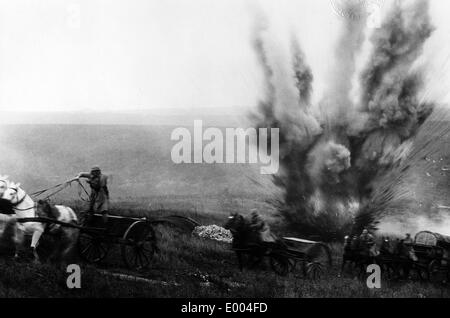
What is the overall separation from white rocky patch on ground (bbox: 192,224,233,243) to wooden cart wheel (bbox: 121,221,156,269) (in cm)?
96

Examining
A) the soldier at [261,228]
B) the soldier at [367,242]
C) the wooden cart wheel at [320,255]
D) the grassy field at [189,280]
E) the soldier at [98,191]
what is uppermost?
the soldier at [98,191]

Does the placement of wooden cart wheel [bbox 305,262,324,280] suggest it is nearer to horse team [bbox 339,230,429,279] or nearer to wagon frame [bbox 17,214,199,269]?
horse team [bbox 339,230,429,279]

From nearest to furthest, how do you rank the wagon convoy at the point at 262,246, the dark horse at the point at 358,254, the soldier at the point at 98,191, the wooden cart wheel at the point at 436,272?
the wagon convoy at the point at 262,246, the soldier at the point at 98,191, the dark horse at the point at 358,254, the wooden cart wheel at the point at 436,272

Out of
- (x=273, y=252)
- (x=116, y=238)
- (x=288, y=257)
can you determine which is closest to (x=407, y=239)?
(x=288, y=257)

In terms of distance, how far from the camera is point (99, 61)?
12.2 m

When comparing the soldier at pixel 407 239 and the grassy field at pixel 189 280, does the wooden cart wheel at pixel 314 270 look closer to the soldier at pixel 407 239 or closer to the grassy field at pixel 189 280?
the grassy field at pixel 189 280

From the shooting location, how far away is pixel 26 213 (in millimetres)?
11805

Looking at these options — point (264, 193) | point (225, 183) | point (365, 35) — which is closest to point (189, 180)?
point (225, 183)

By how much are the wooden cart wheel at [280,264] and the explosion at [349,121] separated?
69cm

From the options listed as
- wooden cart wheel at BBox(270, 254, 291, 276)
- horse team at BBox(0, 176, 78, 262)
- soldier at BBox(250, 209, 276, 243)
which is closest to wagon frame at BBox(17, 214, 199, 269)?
horse team at BBox(0, 176, 78, 262)

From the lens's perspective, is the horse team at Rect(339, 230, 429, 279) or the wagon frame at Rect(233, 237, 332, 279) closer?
the wagon frame at Rect(233, 237, 332, 279)

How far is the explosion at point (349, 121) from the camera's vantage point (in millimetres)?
12352

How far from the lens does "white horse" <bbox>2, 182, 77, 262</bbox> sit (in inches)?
460

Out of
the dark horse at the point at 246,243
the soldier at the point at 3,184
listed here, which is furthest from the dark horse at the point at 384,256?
the soldier at the point at 3,184
